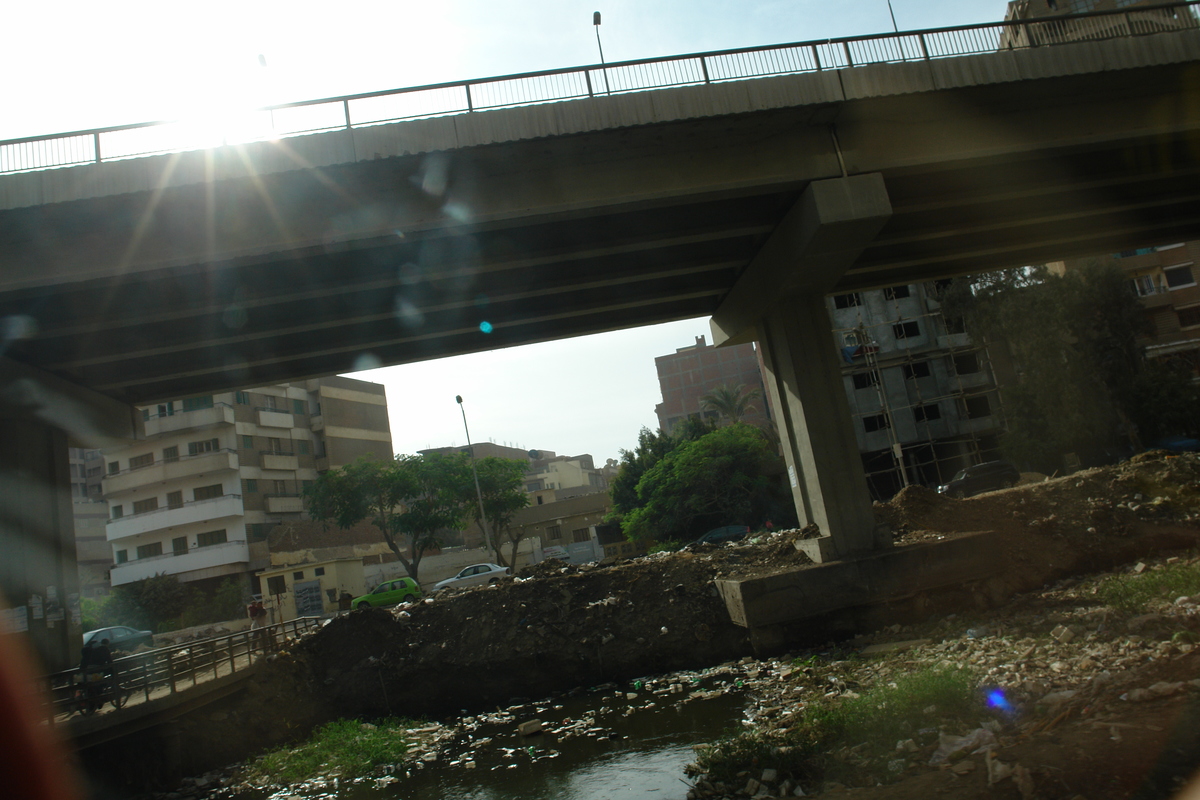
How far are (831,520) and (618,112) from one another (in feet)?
28.2

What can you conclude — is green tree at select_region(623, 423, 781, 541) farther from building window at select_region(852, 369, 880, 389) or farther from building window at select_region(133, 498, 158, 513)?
building window at select_region(133, 498, 158, 513)

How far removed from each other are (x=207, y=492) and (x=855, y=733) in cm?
4838

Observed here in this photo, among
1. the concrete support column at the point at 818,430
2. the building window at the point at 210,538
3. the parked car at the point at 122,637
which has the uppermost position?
the building window at the point at 210,538

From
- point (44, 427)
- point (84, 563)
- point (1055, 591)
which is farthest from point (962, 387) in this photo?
point (84, 563)

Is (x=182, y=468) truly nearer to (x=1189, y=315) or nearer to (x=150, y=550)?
(x=150, y=550)

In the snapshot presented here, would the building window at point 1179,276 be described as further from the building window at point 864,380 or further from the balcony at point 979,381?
the building window at point 864,380

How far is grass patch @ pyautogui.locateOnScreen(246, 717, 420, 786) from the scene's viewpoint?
11.6m

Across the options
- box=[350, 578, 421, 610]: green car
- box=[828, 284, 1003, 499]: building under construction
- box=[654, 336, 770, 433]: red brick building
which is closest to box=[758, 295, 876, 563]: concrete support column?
box=[350, 578, 421, 610]: green car

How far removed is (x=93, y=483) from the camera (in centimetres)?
6950

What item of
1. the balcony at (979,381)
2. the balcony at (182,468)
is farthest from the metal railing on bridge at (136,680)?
the balcony at (979,381)

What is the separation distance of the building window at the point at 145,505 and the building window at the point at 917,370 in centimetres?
4772

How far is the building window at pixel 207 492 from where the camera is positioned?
46791mm

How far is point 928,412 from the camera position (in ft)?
139

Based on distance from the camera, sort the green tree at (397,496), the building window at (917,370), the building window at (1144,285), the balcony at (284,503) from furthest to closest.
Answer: the balcony at (284,503)
the green tree at (397,496)
the building window at (1144,285)
the building window at (917,370)
